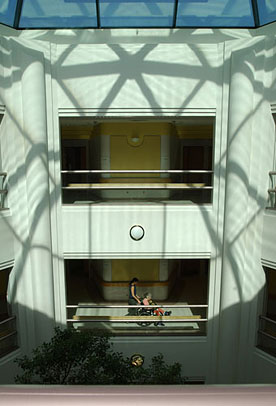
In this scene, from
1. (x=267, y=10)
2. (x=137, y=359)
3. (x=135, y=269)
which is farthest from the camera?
(x=135, y=269)

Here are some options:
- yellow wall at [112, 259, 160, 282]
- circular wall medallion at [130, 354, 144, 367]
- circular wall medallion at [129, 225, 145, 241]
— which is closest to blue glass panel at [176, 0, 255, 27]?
circular wall medallion at [129, 225, 145, 241]

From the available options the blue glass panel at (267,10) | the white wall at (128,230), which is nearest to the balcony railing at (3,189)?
the white wall at (128,230)

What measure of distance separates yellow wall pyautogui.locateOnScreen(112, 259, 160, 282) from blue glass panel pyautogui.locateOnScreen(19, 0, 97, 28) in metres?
7.51

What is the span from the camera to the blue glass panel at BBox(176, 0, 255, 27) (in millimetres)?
7555

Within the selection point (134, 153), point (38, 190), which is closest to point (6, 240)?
point (38, 190)

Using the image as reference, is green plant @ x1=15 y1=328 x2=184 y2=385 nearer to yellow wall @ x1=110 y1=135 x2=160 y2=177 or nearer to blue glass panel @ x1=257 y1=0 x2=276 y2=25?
yellow wall @ x1=110 y1=135 x2=160 y2=177

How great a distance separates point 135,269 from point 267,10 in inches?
341

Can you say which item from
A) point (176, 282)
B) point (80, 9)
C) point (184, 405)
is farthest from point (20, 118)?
point (176, 282)

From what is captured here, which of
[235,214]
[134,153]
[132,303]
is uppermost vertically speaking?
[134,153]

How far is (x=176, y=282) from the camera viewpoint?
1239cm

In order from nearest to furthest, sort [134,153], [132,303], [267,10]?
[267,10]
[132,303]
[134,153]

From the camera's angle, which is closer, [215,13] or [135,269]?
[215,13]

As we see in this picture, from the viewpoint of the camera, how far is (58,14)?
7.68m

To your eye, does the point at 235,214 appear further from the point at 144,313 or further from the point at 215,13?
the point at 215,13
